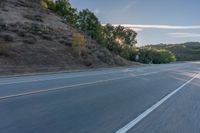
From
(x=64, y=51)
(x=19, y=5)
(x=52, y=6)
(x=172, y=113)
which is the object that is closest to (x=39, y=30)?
(x=64, y=51)

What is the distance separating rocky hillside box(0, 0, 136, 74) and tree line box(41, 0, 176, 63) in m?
6.24

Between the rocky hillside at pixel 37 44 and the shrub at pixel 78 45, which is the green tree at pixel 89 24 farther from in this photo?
the shrub at pixel 78 45

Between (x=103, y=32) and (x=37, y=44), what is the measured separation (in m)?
37.5

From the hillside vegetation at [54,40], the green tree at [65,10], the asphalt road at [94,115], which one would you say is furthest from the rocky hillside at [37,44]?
the asphalt road at [94,115]

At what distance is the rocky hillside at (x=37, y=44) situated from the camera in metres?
37.6

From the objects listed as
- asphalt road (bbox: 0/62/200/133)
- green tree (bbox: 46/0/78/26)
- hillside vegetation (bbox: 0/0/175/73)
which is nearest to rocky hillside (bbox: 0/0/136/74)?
hillside vegetation (bbox: 0/0/175/73)

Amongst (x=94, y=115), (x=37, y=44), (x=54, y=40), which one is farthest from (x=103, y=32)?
(x=94, y=115)

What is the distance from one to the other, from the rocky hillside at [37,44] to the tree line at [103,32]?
20.5 feet

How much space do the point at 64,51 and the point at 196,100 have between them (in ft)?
112

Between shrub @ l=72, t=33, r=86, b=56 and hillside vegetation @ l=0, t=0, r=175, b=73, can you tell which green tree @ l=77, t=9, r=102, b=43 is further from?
shrub @ l=72, t=33, r=86, b=56

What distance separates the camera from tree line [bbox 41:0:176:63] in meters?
72.7

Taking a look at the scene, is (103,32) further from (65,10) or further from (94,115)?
(94,115)

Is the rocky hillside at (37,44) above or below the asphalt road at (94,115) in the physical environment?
below

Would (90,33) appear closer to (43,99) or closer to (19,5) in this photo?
(19,5)
